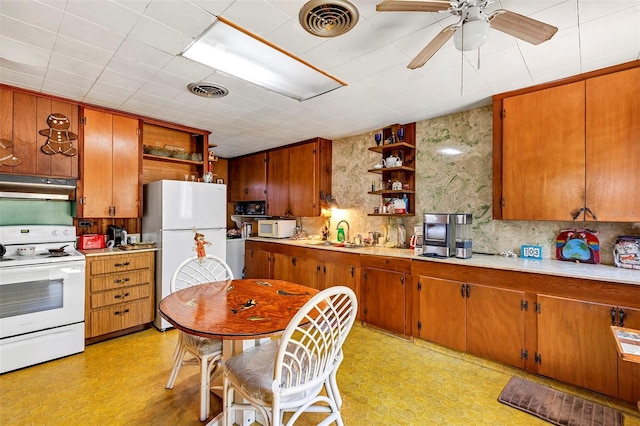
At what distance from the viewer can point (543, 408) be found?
2.05m

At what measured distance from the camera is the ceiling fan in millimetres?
1364

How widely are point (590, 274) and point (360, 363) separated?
6.26 ft

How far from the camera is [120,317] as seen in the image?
3.21 m

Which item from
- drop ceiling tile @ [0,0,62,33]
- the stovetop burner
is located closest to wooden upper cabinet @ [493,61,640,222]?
drop ceiling tile @ [0,0,62,33]

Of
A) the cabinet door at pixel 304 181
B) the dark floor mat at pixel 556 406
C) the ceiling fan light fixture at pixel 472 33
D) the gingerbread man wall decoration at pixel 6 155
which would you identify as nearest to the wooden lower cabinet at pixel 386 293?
the dark floor mat at pixel 556 406

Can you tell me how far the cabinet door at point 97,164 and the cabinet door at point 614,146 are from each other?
4.66 m

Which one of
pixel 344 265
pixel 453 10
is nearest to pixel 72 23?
pixel 453 10

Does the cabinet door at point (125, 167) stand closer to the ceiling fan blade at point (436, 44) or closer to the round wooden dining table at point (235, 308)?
the round wooden dining table at point (235, 308)

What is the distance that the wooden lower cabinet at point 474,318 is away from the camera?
2.51 meters

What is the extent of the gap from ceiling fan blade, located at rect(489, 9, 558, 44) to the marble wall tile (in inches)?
71.0

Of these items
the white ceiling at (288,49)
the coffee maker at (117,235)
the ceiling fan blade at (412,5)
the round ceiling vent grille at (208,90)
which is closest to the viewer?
the ceiling fan blade at (412,5)

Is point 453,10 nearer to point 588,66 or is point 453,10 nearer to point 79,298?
point 588,66

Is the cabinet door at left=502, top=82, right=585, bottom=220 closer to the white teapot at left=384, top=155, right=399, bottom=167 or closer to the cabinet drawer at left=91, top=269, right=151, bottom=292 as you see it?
the white teapot at left=384, top=155, right=399, bottom=167

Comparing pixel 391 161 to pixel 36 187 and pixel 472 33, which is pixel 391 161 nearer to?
pixel 472 33
